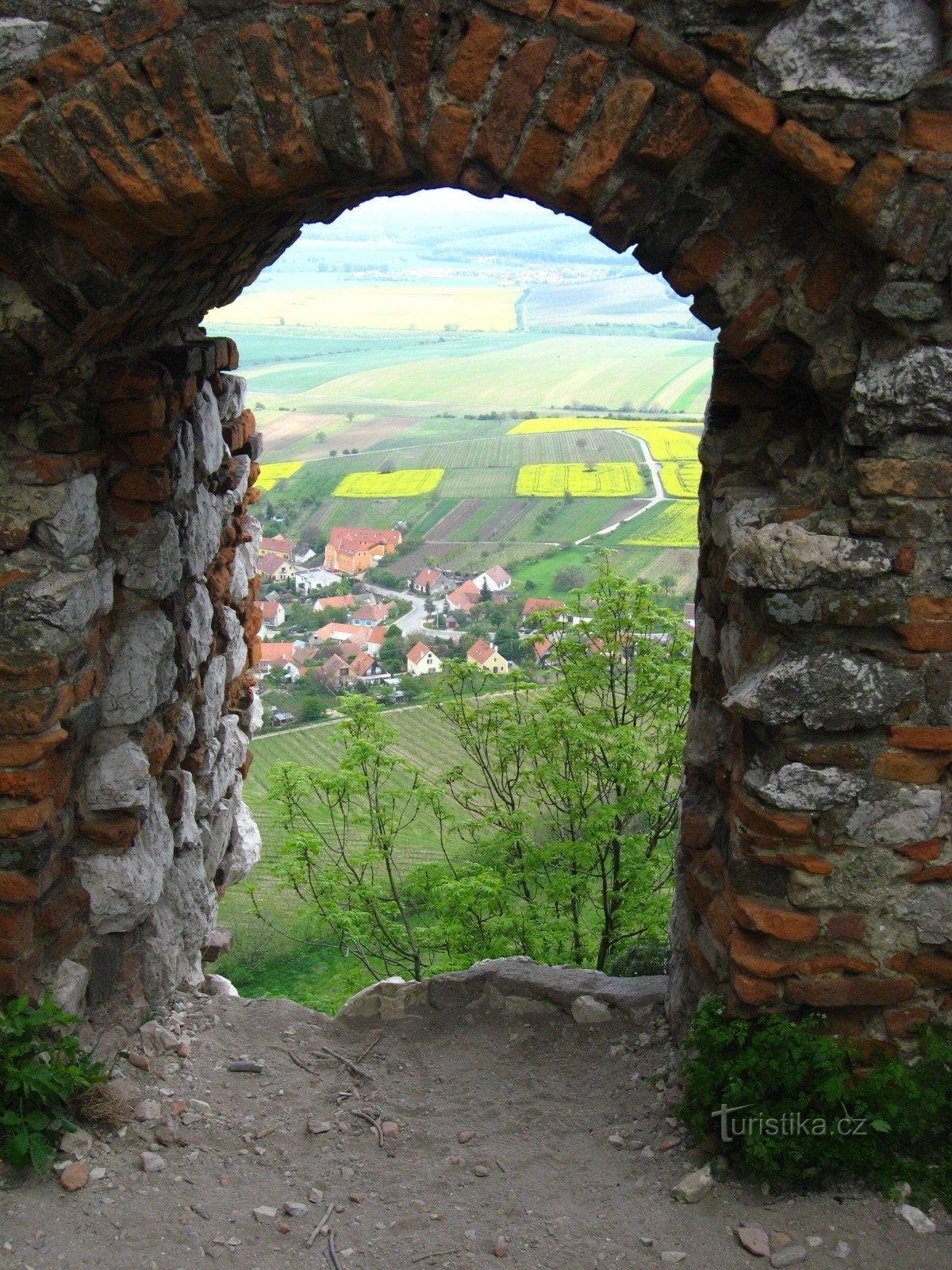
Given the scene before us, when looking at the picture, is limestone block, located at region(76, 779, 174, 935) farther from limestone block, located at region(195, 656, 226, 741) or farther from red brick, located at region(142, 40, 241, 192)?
red brick, located at region(142, 40, 241, 192)

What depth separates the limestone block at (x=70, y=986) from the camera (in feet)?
10.4

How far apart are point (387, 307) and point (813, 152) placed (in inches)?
875

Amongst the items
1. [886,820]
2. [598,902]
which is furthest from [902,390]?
[598,902]

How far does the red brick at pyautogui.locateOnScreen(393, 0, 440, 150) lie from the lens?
8.04 ft

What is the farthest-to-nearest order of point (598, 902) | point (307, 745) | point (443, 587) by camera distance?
point (443, 587) < point (307, 745) < point (598, 902)

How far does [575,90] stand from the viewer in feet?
8.11

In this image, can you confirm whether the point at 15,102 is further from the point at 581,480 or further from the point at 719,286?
the point at 581,480

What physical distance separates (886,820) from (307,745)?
7023mm

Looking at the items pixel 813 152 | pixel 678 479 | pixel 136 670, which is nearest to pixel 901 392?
pixel 813 152

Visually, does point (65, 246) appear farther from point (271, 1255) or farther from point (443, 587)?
point (443, 587)

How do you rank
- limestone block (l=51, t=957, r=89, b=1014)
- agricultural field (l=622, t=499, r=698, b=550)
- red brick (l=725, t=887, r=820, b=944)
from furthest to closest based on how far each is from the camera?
agricultural field (l=622, t=499, r=698, b=550)
limestone block (l=51, t=957, r=89, b=1014)
red brick (l=725, t=887, r=820, b=944)

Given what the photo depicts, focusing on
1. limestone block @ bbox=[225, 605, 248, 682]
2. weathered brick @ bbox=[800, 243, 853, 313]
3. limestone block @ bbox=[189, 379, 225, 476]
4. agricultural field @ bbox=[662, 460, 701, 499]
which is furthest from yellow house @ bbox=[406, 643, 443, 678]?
weathered brick @ bbox=[800, 243, 853, 313]

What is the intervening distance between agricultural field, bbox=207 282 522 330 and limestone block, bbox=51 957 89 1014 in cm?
2007

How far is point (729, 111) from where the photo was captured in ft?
7.99
